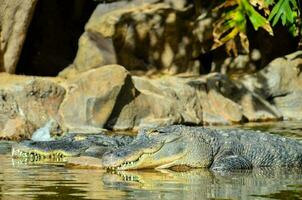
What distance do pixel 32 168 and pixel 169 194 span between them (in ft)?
8.69

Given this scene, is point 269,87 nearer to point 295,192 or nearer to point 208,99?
point 208,99

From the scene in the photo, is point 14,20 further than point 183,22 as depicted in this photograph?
No

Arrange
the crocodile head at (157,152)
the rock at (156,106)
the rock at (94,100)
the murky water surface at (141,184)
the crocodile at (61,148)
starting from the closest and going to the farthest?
1. the murky water surface at (141,184)
2. the crocodile head at (157,152)
3. the crocodile at (61,148)
4. the rock at (94,100)
5. the rock at (156,106)

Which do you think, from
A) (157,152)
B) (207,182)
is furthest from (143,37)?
(207,182)

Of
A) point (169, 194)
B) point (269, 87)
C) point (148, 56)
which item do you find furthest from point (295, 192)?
point (148, 56)

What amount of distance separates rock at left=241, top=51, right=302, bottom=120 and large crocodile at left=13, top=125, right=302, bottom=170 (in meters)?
8.17

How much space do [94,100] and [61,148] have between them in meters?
4.28

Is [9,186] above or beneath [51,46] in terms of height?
beneath

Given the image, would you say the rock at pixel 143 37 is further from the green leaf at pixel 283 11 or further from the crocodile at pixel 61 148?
the crocodile at pixel 61 148

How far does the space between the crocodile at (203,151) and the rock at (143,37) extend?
10133 mm

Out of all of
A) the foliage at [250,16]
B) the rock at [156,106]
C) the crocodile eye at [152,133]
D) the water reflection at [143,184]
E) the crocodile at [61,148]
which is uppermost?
the foliage at [250,16]

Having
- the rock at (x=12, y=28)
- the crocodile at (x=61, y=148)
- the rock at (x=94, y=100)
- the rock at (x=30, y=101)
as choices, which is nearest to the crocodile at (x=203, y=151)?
the crocodile at (x=61, y=148)

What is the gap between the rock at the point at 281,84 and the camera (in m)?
18.8

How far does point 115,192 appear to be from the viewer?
7.67 metres
